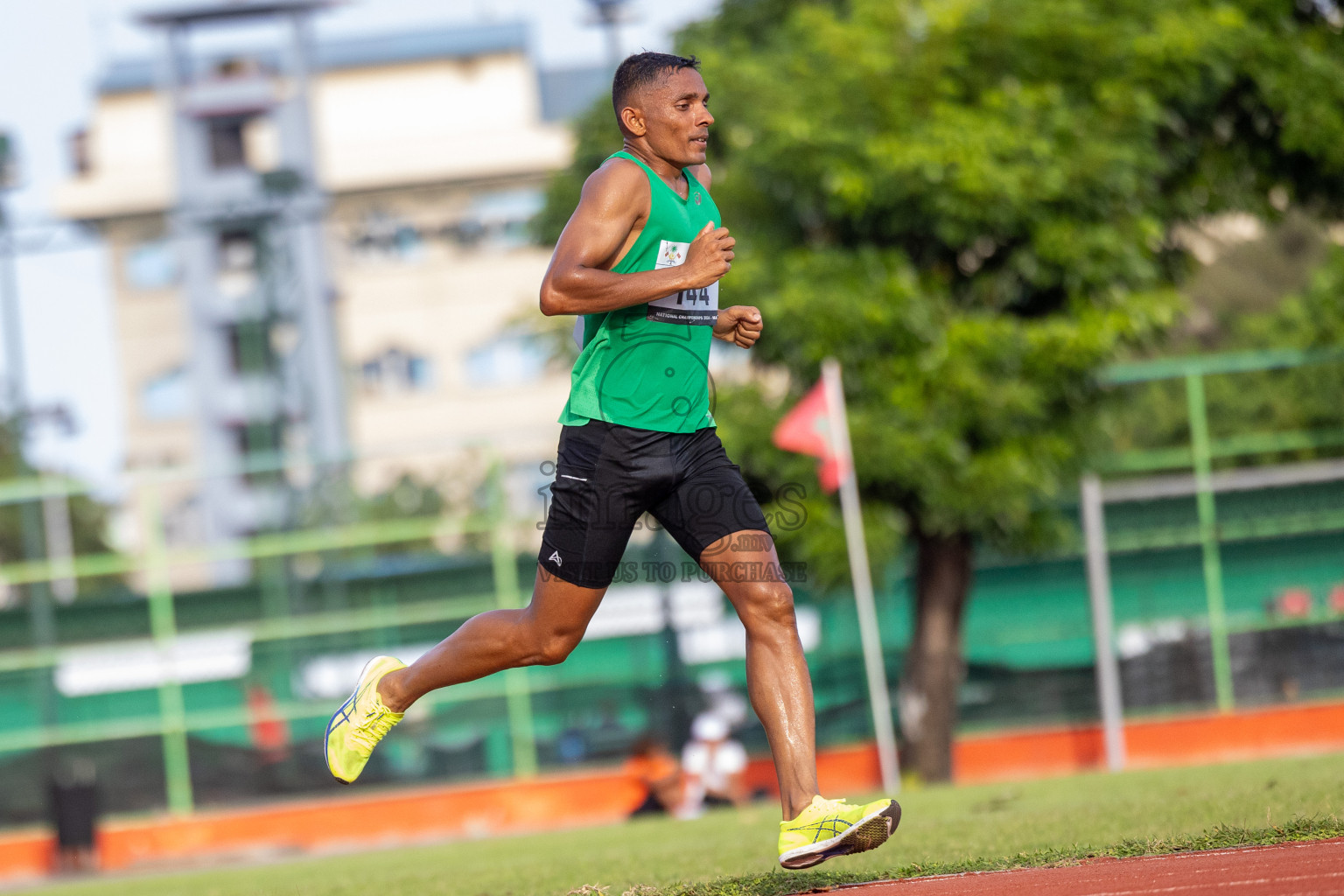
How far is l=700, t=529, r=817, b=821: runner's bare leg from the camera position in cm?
421

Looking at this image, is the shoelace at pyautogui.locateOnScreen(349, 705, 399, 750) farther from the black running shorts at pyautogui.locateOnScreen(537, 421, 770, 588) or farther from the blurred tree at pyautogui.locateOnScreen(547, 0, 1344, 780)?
the blurred tree at pyautogui.locateOnScreen(547, 0, 1344, 780)

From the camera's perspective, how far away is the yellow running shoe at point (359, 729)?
4848mm

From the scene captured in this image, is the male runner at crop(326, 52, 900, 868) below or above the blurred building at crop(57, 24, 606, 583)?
below

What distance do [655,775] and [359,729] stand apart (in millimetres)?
8424

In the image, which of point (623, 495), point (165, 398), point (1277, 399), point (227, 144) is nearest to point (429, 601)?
point (1277, 399)

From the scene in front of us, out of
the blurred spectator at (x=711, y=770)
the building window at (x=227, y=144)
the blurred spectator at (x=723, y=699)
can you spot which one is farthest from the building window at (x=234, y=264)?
the blurred spectator at (x=711, y=770)

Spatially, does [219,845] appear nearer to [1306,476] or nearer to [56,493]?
[56,493]

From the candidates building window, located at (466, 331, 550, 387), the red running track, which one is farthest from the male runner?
building window, located at (466, 331, 550, 387)

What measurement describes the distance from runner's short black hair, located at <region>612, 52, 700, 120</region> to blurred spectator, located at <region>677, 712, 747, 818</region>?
29.6 ft

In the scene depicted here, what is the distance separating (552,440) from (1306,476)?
7839mm

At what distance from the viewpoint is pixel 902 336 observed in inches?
475

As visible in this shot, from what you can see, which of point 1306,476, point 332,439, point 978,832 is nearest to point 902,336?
point 1306,476

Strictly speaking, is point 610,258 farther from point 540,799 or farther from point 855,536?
point 540,799

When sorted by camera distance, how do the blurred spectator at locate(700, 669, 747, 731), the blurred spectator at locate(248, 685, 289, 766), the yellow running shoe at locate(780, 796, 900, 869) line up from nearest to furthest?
the yellow running shoe at locate(780, 796, 900, 869)
the blurred spectator at locate(700, 669, 747, 731)
the blurred spectator at locate(248, 685, 289, 766)
